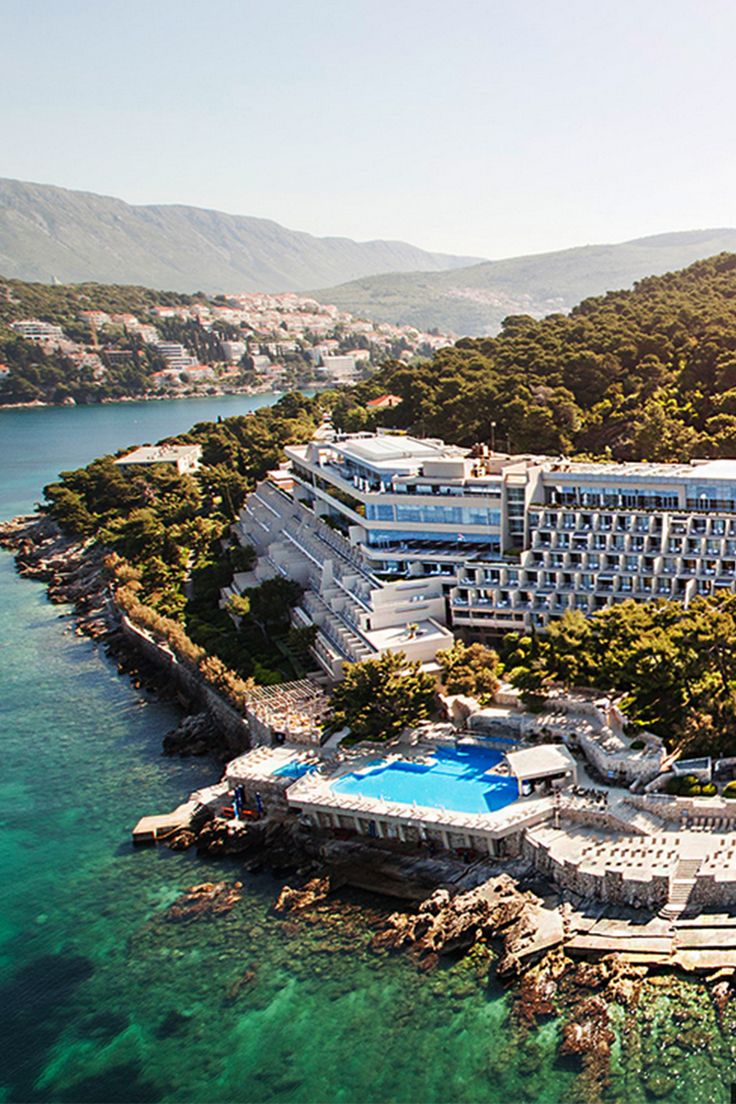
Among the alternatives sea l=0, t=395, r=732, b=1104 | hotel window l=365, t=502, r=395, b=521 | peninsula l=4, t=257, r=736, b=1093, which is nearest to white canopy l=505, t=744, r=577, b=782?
peninsula l=4, t=257, r=736, b=1093

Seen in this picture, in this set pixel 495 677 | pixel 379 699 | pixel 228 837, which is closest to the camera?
pixel 228 837

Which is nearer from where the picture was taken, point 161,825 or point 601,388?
point 161,825

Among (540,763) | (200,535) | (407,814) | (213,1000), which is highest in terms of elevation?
(200,535)

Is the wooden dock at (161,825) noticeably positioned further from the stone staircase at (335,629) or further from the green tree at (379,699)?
the stone staircase at (335,629)

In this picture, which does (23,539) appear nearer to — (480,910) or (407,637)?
Answer: (407,637)

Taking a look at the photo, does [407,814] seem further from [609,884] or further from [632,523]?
[632,523]

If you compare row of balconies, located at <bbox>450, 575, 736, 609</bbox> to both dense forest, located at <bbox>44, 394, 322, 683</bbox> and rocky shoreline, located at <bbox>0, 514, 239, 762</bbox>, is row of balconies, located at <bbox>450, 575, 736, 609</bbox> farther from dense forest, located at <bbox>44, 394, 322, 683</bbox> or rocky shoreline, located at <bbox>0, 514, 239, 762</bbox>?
rocky shoreline, located at <bbox>0, 514, 239, 762</bbox>

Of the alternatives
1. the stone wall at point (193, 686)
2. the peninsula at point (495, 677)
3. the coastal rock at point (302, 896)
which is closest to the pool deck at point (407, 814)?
the peninsula at point (495, 677)

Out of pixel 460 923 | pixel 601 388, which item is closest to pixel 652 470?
pixel 460 923
